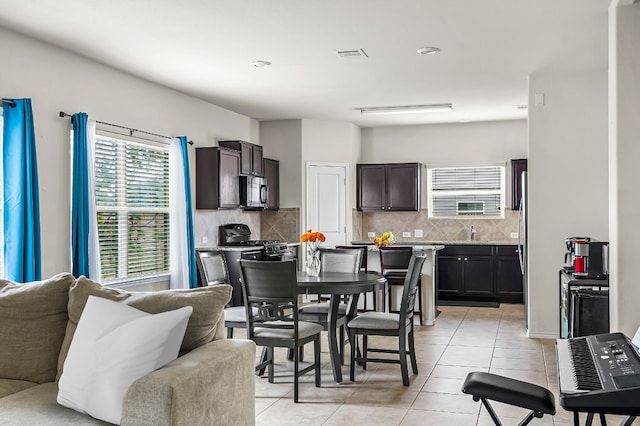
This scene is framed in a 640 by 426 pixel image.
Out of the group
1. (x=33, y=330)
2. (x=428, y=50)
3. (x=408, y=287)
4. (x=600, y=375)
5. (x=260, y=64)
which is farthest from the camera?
(x=260, y=64)

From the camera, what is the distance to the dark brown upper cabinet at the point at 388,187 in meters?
9.77

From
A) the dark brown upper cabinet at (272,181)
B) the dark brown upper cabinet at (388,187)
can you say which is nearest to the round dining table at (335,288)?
the dark brown upper cabinet at (272,181)

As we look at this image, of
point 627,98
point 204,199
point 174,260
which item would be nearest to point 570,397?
point 627,98

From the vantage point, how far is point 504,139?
967 centimetres

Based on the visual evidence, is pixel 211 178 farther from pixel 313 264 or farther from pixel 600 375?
pixel 600 375

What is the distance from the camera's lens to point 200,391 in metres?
2.45

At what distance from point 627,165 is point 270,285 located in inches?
102

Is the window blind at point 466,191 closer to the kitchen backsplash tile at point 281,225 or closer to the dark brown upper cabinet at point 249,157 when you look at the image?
the kitchen backsplash tile at point 281,225

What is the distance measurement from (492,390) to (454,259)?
6.85 metres

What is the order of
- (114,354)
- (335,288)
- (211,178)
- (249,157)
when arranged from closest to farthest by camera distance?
(114,354) < (335,288) < (211,178) < (249,157)

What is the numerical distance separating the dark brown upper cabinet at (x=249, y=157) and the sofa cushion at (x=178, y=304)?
530 centimetres

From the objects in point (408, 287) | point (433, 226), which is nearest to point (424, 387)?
point (408, 287)

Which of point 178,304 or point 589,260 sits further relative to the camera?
point 589,260

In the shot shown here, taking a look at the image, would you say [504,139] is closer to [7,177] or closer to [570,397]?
[7,177]
